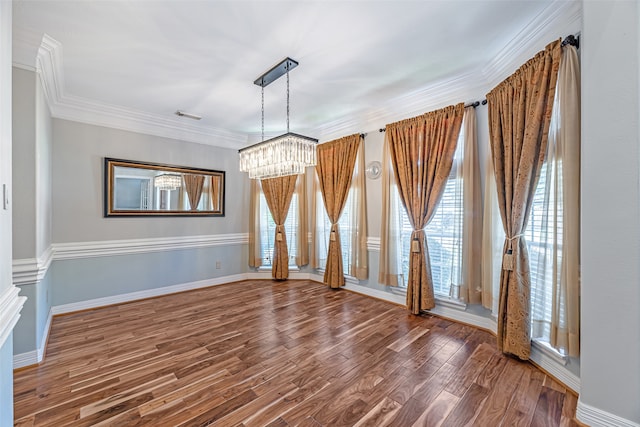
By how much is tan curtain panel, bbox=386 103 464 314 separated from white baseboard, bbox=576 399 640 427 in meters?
1.57

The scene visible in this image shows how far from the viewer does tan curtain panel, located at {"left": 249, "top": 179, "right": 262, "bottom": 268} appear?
495 centimetres

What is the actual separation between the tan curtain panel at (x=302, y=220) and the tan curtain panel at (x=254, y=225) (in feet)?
2.45

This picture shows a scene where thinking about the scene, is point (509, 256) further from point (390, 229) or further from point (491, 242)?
point (390, 229)

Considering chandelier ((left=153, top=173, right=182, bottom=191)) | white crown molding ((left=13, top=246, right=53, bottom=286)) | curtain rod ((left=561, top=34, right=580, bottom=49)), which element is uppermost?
curtain rod ((left=561, top=34, right=580, bottom=49))

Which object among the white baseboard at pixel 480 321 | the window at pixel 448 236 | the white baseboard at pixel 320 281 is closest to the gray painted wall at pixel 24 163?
the white baseboard at pixel 320 281

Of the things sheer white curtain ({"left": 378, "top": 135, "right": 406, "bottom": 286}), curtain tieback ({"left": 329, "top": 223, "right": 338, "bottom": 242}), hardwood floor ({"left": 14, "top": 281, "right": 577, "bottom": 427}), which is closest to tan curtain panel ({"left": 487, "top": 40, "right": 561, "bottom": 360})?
hardwood floor ({"left": 14, "top": 281, "right": 577, "bottom": 427})

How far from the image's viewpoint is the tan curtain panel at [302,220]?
4867 millimetres

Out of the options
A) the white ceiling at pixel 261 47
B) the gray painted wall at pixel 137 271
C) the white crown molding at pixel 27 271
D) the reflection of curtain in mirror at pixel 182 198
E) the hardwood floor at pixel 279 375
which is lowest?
the hardwood floor at pixel 279 375

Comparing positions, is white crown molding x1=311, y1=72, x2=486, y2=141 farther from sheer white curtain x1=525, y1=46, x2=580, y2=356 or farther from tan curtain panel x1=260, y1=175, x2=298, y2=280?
tan curtain panel x1=260, y1=175, x2=298, y2=280

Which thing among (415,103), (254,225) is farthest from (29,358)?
(415,103)

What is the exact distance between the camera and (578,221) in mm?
1808

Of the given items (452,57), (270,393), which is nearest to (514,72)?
(452,57)

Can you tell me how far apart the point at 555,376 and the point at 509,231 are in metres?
1.11

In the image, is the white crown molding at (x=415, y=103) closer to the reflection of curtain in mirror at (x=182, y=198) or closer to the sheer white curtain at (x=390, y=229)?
the sheer white curtain at (x=390, y=229)
